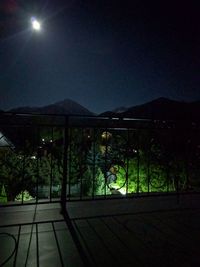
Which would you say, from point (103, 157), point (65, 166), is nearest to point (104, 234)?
point (65, 166)

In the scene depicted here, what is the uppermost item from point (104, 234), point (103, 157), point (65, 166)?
point (103, 157)

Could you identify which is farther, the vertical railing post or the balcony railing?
the balcony railing

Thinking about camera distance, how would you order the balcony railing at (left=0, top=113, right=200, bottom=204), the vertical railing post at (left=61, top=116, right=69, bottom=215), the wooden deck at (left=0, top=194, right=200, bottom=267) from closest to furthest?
the wooden deck at (left=0, top=194, right=200, bottom=267)
the vertical railing post at (left=61, top=116, right=69, bottom=215)
the balcony railing at (left=0, top=113, right=200, bottom=204)

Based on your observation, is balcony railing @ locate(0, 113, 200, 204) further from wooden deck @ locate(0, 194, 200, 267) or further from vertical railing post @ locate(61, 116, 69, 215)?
wooden deck @ locate(0, 194, 200, 267)

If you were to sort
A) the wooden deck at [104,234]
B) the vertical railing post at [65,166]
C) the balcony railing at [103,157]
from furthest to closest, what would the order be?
the balcony railing at [103,157] < the vertical railing post at [65,166] < the wooden deck at [104,234]

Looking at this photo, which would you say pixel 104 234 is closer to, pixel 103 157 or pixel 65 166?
pixel 65 166

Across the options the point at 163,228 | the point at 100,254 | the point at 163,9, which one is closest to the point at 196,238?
the point at 163,228

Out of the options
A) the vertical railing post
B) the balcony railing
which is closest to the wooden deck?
the vertical railing post

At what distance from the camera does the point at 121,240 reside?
7.48 feet

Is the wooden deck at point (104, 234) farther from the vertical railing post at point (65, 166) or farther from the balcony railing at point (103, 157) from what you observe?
the balcony railing at point (103, 157)

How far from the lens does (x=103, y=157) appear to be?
4.23 meters

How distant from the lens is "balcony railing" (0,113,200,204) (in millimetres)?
3669

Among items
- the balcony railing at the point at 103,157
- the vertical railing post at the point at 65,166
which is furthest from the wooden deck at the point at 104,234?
the balcony railing at the point at 103,157

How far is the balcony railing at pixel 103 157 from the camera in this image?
367 centimetres
